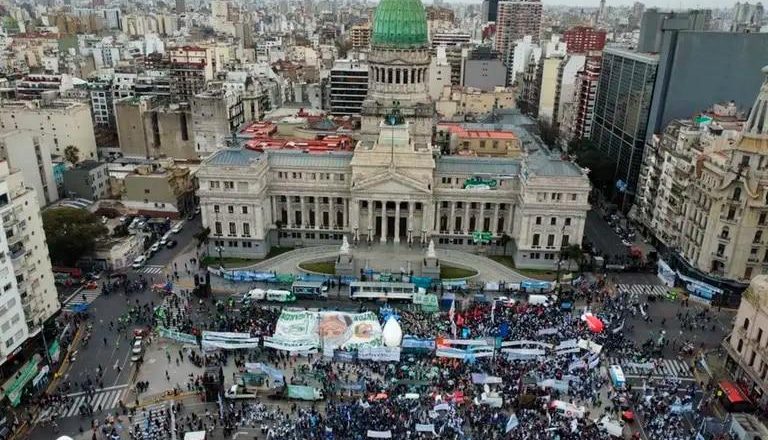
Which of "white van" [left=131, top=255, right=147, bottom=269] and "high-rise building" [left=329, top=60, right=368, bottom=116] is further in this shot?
"high-rise building" [left=329, top=60, right=368, bottom=116]

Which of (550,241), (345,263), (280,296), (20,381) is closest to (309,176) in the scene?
(345,263)

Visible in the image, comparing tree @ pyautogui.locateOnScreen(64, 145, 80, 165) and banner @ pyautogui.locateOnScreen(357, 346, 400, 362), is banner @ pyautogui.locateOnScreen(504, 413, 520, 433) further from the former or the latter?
tree @ pyautogui.locateOnScreen(64, 145, 80, 165)

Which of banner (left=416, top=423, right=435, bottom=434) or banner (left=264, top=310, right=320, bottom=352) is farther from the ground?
banner (left=264, top=310, right=320, bottom=352)

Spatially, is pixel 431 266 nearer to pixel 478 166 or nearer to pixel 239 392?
pixel 478 166

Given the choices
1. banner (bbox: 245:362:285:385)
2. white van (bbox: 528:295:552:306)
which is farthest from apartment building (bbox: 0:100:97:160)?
white van (bbox: 528:295:552:306)

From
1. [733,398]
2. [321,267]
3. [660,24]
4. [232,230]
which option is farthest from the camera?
[660,24]

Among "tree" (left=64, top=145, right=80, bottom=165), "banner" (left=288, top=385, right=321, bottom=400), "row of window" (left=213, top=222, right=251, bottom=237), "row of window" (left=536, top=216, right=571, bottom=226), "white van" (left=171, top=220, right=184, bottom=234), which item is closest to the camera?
"banner" (left=288, top=385, right=321, bottom=400)

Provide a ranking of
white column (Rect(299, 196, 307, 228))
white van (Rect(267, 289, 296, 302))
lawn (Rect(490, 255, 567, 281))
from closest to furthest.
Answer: white van (Rect(267, 289, 296, 302))
lawn (Rect(490, 255, 567, 281))
white column (Rect(299, 196, 307, 228))
